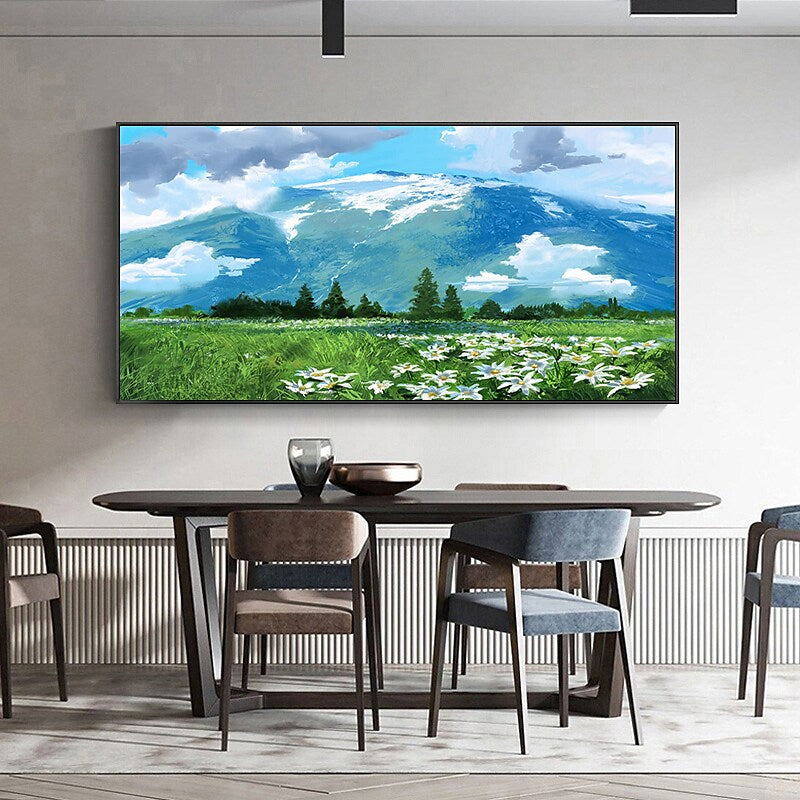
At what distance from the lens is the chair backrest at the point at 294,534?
139 inches

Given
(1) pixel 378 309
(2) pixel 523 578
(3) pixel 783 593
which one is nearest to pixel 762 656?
(3) pixel 783 593

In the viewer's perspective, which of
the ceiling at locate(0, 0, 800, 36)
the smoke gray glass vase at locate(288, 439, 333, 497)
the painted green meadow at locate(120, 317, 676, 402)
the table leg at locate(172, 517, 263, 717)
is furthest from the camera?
the painted green meadow at locate(120, 317, 676, 402)

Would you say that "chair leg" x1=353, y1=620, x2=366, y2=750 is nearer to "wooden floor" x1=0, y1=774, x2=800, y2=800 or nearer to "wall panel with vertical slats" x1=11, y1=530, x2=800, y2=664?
"wooden floor" x1=0, y1=774, x2=800, y2=800

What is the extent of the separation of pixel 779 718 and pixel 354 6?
11.2ft

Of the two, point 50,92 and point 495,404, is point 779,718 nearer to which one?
point 495,404

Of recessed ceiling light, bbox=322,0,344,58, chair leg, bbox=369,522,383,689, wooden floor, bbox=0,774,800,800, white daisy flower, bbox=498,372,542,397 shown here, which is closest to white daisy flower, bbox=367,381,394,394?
white daisy flower, bbox=498,372,542,397

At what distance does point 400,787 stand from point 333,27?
7.95 feet

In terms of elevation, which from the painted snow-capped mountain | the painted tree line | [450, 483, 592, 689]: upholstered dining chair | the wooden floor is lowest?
the wooden floor

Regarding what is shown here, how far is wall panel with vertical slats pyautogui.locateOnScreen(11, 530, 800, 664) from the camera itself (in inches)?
199

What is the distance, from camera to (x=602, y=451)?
5102 millimetres

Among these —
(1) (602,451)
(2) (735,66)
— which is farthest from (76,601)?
(2) (735,66)

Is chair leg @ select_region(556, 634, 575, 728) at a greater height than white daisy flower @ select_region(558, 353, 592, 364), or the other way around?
white daisy flower @ select_region(558, 353, 592, 364)

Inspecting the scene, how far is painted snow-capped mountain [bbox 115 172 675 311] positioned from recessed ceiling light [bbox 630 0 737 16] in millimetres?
1633

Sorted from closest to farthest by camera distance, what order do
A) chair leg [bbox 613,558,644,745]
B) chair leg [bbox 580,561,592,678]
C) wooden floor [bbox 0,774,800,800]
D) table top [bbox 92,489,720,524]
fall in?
wooden floor [bbox 0,774,800,800] → chair leg [bbox 613,558,644,745] → table top [bbox 92,489,720,524] → chair leg [bbox 580,561,592,678]
